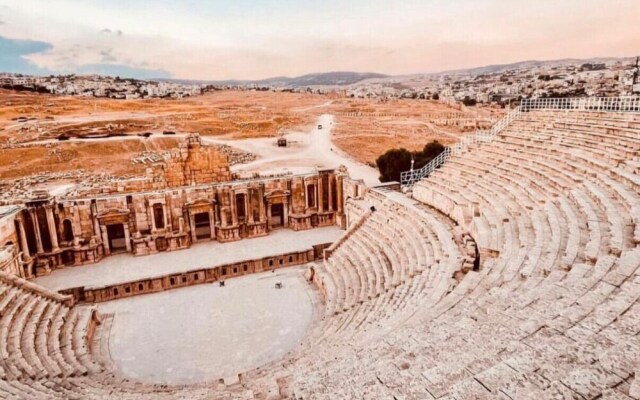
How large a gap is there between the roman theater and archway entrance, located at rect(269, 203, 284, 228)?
0.11 meters

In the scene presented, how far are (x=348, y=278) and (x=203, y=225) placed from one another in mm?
11570

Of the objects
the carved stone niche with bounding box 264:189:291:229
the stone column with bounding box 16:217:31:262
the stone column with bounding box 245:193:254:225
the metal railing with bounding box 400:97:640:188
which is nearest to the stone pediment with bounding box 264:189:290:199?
the carved stone niche with bounding box 264:189:291:229

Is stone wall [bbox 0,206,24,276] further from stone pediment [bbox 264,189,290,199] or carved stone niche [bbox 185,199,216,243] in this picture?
stone pediment [bbox 264,189,290,199]

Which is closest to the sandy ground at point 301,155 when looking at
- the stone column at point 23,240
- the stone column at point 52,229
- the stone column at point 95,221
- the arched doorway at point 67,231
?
the stone column at point 95,221

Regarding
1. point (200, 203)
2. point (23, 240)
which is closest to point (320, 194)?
point (200, 203)

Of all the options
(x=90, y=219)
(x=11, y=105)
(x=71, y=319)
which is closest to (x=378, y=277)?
(x=71, y=319)

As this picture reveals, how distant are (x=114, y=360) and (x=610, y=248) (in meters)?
14.6

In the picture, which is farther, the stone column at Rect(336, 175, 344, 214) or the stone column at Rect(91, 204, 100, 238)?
the stone column at Rect(336, 175, 344, 214)

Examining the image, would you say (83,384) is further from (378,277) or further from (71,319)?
(378,277)

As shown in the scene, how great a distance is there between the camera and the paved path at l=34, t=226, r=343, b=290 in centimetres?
1998

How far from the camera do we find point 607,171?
14234 millimetres

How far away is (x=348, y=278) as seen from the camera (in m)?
18.0

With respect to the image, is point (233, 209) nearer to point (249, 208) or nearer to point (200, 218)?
point (249, 208)

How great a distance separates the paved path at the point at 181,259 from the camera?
20.0 metres
